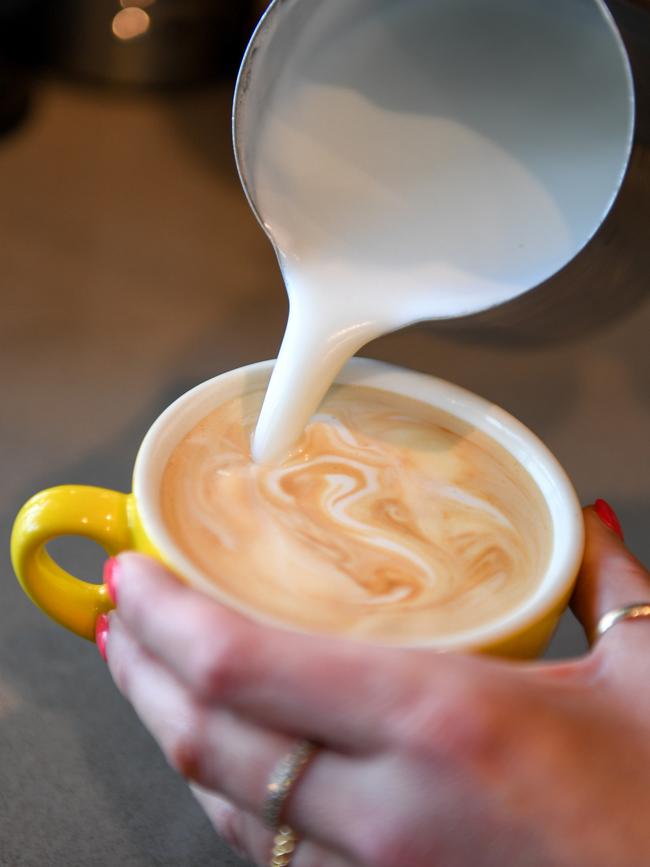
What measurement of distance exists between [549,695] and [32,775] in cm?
33

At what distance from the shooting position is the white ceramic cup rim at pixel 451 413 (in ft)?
1.73

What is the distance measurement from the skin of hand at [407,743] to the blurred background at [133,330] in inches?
7.5

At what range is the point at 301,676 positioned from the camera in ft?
1.43

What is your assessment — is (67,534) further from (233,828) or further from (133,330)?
(133,330)

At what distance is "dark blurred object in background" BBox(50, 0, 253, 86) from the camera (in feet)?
3.71

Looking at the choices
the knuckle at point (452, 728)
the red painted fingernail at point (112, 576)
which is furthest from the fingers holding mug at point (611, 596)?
the red painted fingernail at point (112, 576)

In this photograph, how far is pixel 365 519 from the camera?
2.07 ft

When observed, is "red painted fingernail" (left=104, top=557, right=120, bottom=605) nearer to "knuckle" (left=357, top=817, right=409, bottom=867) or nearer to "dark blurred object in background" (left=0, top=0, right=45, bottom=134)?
"knuckle" (left=357, top=817, right=409, bottom=867)

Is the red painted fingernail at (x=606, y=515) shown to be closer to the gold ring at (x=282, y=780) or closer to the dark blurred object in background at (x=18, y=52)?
the gold ring at (x=282, y=780)

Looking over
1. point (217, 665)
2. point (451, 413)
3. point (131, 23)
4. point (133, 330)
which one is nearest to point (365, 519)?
point (451, 413)

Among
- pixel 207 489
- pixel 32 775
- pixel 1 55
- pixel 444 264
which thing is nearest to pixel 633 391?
pixel 444 264

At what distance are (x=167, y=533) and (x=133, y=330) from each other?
1.47 feet

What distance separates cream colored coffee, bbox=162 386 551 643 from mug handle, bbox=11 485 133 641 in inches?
1.3

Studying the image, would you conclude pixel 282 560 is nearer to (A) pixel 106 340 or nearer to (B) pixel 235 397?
(B) pixel 235 397
